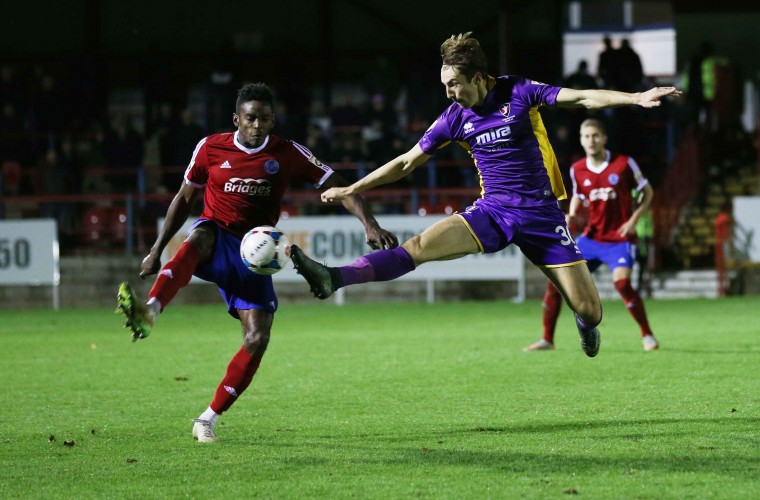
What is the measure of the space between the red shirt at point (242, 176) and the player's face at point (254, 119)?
11 centimetres

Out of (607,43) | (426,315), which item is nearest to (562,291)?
(426,315)

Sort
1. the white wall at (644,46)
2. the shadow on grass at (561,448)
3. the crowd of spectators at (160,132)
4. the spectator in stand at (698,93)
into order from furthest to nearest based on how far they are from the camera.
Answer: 1. the white wall at (644,46)
2. the spectator in stand at (698,93)
3. the crowd of spectators at (160,132)
4. the shadow on grass at (561,448)

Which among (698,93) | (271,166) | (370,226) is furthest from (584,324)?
(698,93)

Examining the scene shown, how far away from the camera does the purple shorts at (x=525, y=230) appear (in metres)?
7.51

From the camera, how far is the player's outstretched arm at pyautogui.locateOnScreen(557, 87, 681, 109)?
6402 mm

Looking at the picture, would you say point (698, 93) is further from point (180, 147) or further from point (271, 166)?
point (271, 166)

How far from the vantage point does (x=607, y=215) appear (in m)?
11.9

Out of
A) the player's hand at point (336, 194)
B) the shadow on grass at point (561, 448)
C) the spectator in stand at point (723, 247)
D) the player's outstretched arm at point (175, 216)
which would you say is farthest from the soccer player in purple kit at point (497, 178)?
the spectator in stand at point (723, 247)

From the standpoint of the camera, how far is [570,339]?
516 inches

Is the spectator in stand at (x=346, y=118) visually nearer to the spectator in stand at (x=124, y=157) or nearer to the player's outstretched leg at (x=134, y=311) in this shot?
the spectator in stand at (x=124, y=157)

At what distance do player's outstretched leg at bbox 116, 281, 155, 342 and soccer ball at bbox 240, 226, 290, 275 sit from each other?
66 centimetres

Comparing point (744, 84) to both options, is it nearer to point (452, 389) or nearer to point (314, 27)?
point (314, 27)

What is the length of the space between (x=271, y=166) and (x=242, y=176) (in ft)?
0.58

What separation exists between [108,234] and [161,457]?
1513 cm
